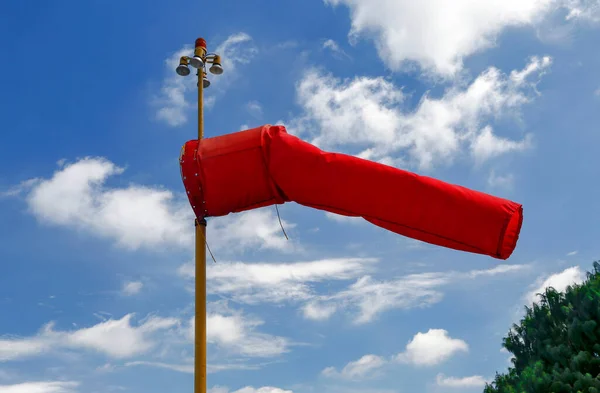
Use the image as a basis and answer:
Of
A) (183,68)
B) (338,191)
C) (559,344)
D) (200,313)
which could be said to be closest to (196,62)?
(183,68)

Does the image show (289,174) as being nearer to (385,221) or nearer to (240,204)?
(240,204)

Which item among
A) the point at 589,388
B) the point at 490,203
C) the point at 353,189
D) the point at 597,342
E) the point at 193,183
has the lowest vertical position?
the point at 589,388

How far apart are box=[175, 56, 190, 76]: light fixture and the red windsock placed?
5.12ft

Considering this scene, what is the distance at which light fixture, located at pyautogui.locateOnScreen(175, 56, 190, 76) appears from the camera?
9.16 metres

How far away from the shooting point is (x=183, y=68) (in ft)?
30.1

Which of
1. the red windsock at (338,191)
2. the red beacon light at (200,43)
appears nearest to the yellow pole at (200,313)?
the red windsock at (338,191)

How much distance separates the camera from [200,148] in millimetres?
8039

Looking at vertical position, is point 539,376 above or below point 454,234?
below

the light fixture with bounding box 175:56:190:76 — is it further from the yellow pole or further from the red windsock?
the yellow pole

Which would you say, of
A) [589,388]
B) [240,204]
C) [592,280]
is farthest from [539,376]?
[240,204]

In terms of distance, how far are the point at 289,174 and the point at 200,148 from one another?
4.52 feet

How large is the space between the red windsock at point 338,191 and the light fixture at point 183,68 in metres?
1.56

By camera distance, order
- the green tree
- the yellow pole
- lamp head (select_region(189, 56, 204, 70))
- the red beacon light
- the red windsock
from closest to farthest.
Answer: the red windsock, the yellow pole, lamp head (select_region(189, 56, 204, 70)), the red beacon light, the green tree

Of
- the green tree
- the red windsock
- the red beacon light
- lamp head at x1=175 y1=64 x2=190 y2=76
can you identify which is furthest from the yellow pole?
the green tree
